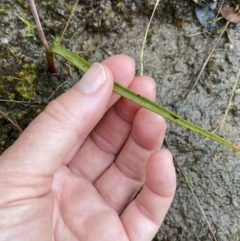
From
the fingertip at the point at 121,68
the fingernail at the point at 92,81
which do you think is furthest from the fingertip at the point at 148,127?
the fingernail at the point at 92,81

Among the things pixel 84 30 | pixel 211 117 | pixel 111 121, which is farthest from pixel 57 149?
pixel 211 117

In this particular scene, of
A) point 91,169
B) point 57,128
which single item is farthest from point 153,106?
point 91,169

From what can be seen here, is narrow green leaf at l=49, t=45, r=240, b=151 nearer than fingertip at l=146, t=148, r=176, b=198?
Yes

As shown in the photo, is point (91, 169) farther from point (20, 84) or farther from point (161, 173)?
point (20, 84)

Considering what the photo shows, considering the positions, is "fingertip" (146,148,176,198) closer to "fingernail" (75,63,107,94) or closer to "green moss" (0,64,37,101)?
"fingernail" (75,63,107,94)

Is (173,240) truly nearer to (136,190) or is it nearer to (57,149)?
(136,190)

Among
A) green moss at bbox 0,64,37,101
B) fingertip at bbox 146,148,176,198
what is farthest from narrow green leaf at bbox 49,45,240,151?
green moss at bbox 0,64,37,101

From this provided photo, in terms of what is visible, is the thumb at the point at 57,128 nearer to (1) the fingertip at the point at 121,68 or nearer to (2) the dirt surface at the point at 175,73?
(1) the fingertip at the point at 121,68

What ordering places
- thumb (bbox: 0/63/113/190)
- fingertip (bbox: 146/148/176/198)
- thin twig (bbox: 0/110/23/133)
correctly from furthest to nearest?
thin twig (bbox: 0/110/23/133)
fingertip (bbox: 146/148/176/198)
thumb (bbox: 0/63/113/190)
